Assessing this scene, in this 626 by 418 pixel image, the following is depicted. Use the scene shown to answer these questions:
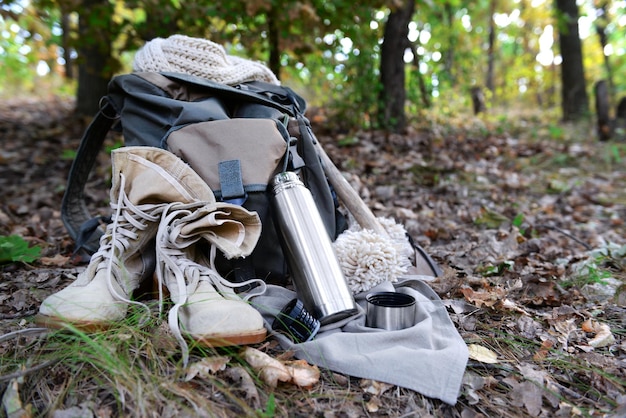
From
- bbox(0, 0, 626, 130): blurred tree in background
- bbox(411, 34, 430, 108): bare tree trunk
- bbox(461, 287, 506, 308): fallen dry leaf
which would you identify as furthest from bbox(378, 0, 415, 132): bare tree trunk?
bbox(461, 287, 506, 308): fallen dry leaf

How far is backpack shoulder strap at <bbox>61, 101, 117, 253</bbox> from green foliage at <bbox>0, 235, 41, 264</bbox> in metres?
0.22

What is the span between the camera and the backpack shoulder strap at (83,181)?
2598 millimetres

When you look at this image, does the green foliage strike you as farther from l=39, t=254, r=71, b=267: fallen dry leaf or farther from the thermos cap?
the thermos cap

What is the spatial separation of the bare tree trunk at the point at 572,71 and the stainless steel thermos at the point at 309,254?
24.1 feet

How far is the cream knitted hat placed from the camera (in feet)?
8.38

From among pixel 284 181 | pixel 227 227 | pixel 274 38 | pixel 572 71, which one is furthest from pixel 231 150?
pixel 572 71

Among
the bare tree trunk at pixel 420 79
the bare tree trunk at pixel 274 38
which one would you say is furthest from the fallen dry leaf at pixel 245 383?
the bare tree trunk at pixel 420 79

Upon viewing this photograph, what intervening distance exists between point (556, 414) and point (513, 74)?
1825 cm

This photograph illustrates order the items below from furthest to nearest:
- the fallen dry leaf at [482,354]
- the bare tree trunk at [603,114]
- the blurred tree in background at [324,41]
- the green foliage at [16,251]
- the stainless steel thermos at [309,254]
Result: 1. the bare tree trunk at [603,114]
2. the blurred tree in background at [324,41]
3. the green foliage at [16,251]
4. the stainless steel thermos at [309,254]
5. the fallen dry leaf at [482,354]

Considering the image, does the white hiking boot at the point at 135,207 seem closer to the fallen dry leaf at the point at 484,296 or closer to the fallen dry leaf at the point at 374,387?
the fallen dry leaf at the point at 374,387

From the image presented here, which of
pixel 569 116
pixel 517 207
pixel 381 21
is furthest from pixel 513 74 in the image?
pixel 517 207

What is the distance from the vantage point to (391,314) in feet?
6.01

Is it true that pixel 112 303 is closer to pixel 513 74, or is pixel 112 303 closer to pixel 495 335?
pixel 495 335

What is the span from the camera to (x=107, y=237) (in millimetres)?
2020
